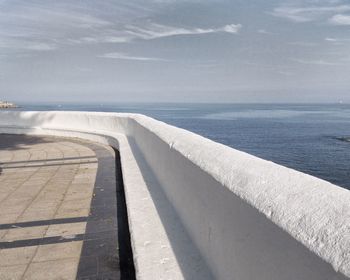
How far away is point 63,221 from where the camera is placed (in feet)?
15.7

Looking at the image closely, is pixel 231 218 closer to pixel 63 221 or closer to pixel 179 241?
pixel 179 241

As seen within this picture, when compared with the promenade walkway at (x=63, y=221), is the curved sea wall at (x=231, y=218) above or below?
above

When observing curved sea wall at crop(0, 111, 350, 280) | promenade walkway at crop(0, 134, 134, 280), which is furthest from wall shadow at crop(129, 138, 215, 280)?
promenade walkway at crop(0, 134, 134, 280)

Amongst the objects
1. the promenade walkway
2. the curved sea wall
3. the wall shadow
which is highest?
the curved sea wall

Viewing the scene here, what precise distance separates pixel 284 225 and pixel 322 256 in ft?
0.91

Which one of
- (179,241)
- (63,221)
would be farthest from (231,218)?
(63,221)

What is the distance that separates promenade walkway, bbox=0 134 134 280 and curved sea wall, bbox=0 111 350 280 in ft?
1.35

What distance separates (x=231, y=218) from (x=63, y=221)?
3229 mm

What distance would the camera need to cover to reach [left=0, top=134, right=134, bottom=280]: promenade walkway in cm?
353

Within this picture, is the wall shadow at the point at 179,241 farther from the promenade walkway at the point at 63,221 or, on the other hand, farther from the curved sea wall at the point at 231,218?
the promenade walkway at the point at 63,221

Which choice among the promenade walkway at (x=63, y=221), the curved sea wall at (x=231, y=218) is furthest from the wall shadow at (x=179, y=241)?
the promenade walkway at (x=63, y=221)

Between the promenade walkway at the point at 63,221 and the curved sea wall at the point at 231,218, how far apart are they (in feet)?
1.35

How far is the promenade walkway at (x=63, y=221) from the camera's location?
3533 millimetres

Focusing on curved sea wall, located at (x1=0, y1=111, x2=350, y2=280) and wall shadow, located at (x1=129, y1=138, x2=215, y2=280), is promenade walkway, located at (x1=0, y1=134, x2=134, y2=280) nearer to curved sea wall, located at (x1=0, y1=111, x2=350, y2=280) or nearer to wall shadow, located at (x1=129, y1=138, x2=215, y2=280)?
curved sea wall, located at (x1=0, y1=111, x2=350, y2=280)
